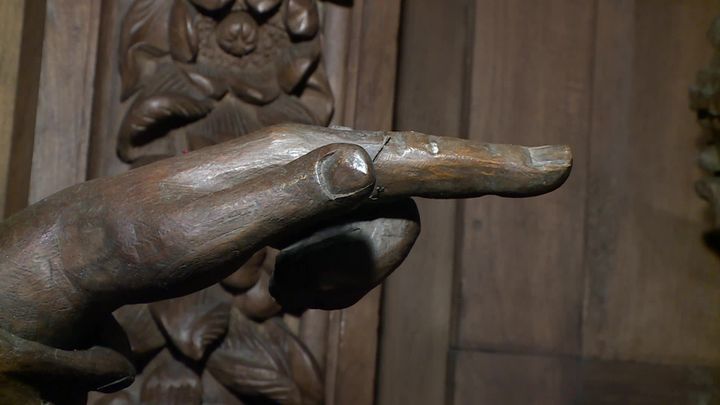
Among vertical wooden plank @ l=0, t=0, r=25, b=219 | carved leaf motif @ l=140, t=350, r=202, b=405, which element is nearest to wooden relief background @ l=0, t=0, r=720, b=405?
vertical wooden plank @ l=0, t=0, r=25, b=219

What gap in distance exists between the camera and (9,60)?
32.4 inches

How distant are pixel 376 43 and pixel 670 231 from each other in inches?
14.8

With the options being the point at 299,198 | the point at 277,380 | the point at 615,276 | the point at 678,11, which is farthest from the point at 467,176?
the point at 678,11

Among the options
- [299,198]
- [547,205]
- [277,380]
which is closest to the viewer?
[299,198]

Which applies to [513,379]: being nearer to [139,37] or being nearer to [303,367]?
[303,367]

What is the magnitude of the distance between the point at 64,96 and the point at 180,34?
12 centimetres

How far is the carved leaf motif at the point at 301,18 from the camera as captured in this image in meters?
0.87

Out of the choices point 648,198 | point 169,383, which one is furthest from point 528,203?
point 169,383

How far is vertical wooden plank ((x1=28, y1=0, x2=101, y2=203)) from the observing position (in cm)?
81

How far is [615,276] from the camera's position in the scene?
0.96 meters

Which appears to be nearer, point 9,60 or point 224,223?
point 224,223

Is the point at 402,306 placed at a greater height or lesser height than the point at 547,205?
lesser

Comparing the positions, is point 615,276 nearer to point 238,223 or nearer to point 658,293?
point 658,293

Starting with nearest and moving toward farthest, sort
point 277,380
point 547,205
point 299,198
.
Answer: point 299,198, point 277,380, point 547,205
